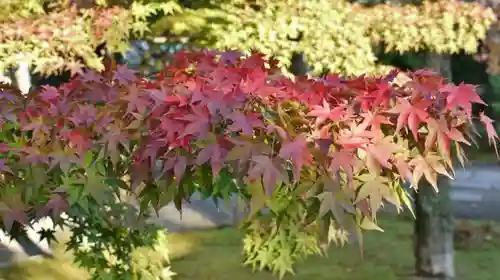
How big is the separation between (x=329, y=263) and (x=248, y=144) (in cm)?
605

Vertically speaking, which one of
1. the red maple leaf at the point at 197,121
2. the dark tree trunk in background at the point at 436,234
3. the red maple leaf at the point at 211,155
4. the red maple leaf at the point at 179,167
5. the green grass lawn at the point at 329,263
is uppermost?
the red maple leaf at the point at 197,121

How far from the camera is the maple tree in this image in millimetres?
2318

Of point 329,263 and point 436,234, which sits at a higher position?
point 436,234

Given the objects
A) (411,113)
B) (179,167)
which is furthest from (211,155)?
(411,113)

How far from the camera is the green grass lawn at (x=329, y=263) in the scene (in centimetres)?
760

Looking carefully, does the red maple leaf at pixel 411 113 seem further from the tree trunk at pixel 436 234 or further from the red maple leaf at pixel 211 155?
the tree trunk at pixel 436 234

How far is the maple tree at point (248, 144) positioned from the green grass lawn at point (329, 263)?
4957 mm

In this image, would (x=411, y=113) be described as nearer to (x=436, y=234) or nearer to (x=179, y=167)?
(x=179, y=167)

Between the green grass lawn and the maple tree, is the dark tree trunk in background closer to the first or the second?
the green grass lawn

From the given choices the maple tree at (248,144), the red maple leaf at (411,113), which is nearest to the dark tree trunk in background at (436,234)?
the maple tree at (248,144)

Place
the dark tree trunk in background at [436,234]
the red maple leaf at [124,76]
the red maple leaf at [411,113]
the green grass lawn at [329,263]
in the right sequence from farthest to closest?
the green grass lawn at [329,263] → the dark tree trunk in background at [436,234] → the red maple leaf at [124,76] → the red maple leaf at [411,113]

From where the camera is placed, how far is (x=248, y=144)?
7.57 ft

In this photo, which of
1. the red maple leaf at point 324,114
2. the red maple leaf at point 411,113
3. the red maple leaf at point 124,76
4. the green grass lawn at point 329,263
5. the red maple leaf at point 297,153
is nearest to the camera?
the red maple leaf at point 297,153

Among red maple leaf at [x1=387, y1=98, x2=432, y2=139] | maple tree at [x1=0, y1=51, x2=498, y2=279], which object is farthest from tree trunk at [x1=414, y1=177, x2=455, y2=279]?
red maple leaf at [x1=387, y1=98, x2=432, y2=139]
